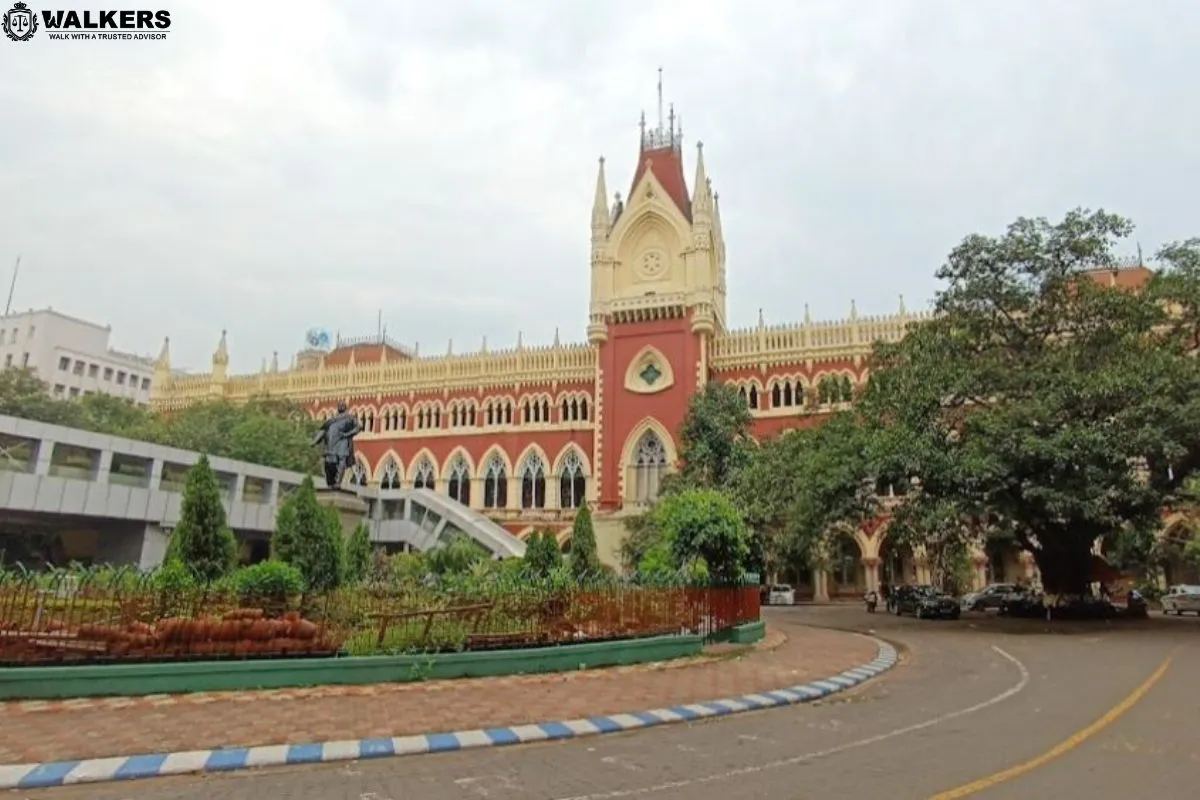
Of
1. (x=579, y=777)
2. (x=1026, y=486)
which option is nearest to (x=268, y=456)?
(x=1026, y=486)

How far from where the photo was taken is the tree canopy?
36.7 meters

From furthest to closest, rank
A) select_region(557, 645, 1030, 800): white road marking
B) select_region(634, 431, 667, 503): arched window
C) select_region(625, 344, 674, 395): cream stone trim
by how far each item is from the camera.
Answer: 1. select_region(625, 344, 674, 395): cream stone trim
2. select_region(634, 431, 667, 503): arched window
3. select_region(557, 645, 1030, 800): white road marking

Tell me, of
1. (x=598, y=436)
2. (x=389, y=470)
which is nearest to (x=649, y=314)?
(x=598, y=436)

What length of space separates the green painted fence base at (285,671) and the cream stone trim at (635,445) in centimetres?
2700

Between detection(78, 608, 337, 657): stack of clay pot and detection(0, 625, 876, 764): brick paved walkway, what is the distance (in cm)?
61

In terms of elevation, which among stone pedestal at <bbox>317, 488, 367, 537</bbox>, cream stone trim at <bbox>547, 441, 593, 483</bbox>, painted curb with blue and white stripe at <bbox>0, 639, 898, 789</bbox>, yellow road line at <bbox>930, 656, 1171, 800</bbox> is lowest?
painted curb with blue and white stripe at <bbox>0, 639, 898, 789</bbox>

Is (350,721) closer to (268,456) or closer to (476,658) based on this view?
(476,658)

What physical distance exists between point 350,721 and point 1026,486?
17305 mm

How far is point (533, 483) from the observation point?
43.3 m

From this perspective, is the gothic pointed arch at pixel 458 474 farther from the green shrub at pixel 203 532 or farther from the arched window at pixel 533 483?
the green shrub at pixel 203 532

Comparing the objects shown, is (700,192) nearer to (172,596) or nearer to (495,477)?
(495,477)

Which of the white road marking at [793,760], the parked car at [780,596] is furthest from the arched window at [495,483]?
the white road marking at [793,760]

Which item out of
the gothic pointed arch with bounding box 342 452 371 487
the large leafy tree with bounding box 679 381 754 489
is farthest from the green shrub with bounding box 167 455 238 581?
Answer: the gothic pointed arch with bounding box 342 452 371 487

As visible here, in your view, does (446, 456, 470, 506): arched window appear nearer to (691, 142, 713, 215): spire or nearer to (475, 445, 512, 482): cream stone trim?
(475, 445, 512, 482): cream stone trim
